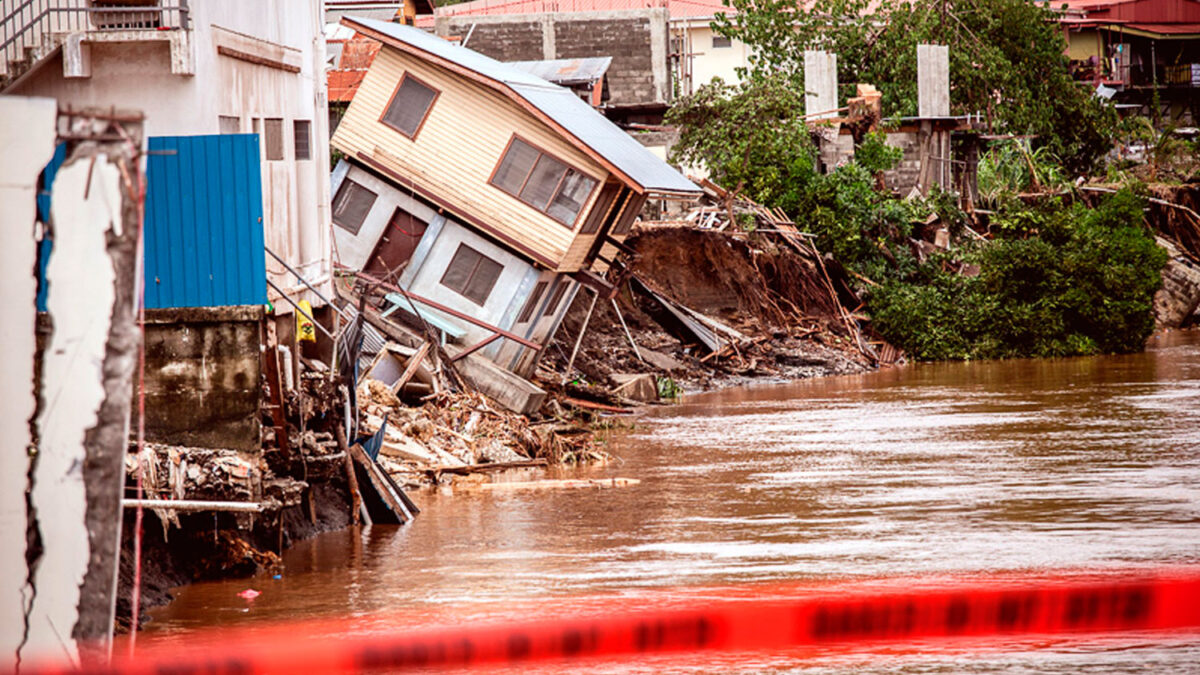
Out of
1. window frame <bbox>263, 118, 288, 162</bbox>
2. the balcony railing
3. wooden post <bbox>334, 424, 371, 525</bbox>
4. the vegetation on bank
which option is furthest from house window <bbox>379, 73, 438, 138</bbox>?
wooden post <bbox>334, 424, 371, 525</bbox>

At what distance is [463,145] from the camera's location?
2330 cm

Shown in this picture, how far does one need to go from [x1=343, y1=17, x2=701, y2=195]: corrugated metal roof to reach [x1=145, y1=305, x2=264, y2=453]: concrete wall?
39.7 ft

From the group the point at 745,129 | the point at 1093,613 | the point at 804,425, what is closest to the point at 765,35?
A: the point at 745,129

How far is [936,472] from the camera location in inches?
624

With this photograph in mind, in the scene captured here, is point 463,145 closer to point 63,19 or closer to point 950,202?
point 63,19

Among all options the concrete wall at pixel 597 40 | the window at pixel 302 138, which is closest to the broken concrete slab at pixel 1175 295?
the concrete wall at pixel 597 40

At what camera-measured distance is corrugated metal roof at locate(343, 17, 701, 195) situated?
891 inches

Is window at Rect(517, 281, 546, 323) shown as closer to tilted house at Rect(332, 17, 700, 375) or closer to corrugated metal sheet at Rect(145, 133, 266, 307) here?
tilted house at Rect(332, 17, 700, 375)

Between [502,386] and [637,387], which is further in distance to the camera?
[637,387]

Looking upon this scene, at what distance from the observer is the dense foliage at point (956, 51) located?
39156 millimetres

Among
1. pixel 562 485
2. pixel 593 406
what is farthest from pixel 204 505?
pixel 593 406

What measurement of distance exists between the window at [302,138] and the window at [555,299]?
651 cm

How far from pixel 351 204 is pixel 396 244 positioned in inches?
43.2

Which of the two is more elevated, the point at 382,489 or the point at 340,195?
the point at 340,195
